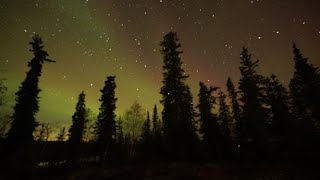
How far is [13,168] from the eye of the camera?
27.0 m

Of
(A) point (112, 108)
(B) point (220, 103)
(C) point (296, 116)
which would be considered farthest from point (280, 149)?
(A) point (112, 108)

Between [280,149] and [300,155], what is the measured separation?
667 cm

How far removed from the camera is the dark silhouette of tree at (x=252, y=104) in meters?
31.6

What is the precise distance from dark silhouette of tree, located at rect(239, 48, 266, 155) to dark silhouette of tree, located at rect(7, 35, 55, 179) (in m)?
28.9

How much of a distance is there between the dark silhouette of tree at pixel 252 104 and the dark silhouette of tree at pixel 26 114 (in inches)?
1139

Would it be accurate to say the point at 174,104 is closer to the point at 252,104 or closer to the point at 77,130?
the point at 252,104

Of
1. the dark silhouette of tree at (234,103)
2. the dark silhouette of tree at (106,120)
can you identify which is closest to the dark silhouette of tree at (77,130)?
the dark silhouette of tree at (106,120)

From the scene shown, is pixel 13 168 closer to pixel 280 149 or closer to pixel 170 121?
pixel 170 121

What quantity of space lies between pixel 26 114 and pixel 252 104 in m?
30.8

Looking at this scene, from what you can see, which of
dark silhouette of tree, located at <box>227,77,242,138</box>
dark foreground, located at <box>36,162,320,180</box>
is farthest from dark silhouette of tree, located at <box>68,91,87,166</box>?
dark silhouette of tree, located at <box>227,77,242,138</box>

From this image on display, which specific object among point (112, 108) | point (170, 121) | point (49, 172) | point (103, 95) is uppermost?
point (103, 95)

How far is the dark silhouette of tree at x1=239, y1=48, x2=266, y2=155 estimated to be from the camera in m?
31.6

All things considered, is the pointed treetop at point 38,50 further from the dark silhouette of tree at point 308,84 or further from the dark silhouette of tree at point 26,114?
the dark silhouette of tree at point 308,84

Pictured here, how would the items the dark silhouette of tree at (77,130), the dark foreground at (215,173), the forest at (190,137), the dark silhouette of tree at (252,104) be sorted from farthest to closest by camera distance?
1. the dark silhouette of tree at (77,130)
2. the dark silhouette of tree at (252,104)
3. the forest at (190,137)
4. the dark foreground at (215,173)
